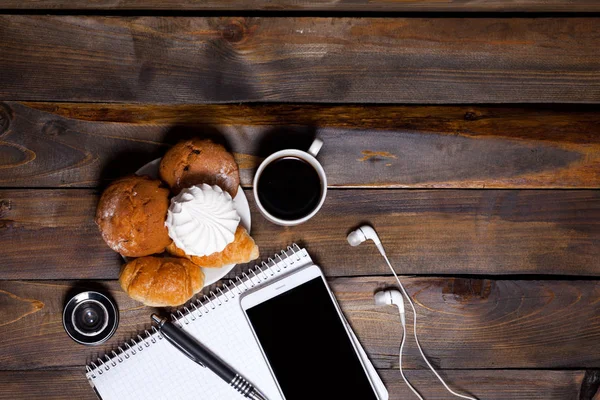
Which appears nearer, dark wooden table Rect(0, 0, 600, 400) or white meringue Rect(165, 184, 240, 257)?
white meringue Rect(165, 184, 240, 257)

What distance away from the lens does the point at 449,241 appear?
1.16 metres

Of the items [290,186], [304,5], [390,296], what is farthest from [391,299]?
[304,5]

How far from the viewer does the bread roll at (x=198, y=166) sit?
101 cm

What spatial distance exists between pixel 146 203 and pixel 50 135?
14.3 inches

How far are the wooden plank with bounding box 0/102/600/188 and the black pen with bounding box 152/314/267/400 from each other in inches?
14.2

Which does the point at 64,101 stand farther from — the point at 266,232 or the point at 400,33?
the point at 400,33

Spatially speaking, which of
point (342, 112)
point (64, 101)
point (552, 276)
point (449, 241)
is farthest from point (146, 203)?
point (552, 276)

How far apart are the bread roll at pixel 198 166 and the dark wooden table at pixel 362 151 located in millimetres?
110

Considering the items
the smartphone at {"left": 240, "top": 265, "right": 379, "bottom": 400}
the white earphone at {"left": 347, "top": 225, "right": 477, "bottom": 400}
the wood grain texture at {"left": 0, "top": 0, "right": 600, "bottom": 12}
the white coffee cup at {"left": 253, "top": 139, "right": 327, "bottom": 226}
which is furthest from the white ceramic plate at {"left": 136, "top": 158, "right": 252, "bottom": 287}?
the wood grain texture at {"left": 0, "top": 0, "right": 600, "bottom": 12}

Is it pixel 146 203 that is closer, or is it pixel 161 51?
pixel 146 203

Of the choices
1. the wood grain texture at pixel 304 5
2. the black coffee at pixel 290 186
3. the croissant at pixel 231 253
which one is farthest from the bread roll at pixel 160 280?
the wood grain texture at pixel 304 5

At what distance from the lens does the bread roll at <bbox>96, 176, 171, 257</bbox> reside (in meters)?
0.96

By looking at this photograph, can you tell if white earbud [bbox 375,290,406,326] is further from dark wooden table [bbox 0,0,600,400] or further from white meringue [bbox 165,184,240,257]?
white meringue [bbox 165,184,240,257]

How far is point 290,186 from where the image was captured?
41.9 inches
